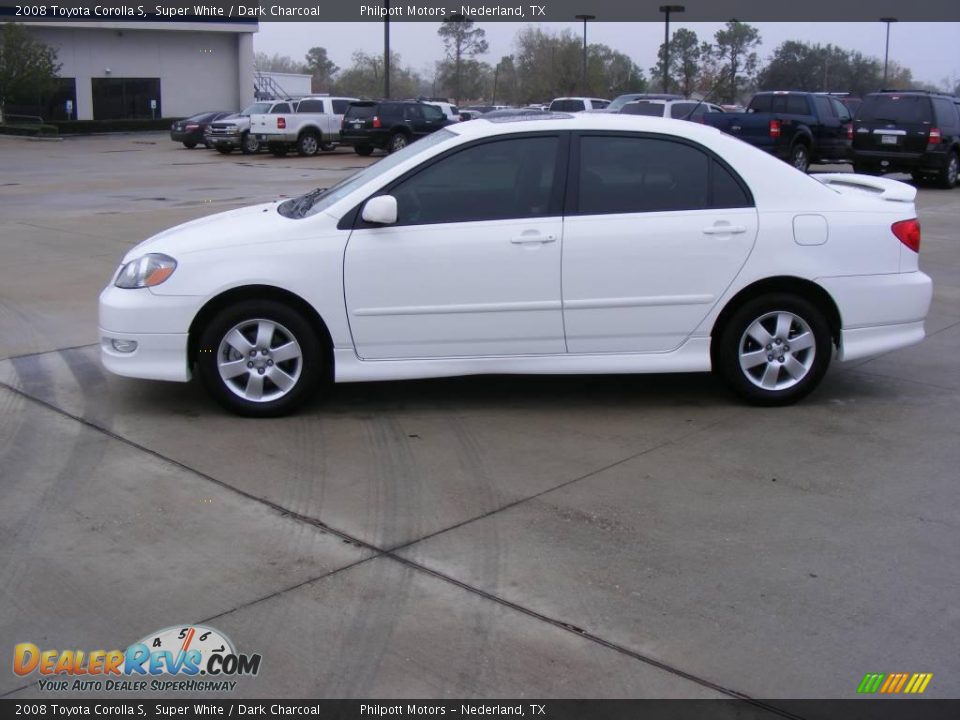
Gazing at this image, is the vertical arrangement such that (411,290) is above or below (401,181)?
below

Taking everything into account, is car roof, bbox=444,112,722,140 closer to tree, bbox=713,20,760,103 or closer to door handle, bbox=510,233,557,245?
door handle, bbox=510,233,557,245

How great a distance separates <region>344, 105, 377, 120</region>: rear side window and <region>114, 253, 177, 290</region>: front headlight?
86.0ft

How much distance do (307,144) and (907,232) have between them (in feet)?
94.6

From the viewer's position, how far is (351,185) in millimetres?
6527

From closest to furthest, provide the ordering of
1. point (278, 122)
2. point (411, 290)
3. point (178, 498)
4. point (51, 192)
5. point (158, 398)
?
point (178, 498)
point (411, 290)
point (158, 398)
point (51, 192)
point (278, 122)

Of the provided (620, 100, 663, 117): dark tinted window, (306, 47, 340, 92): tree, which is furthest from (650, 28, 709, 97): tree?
(306, 47, 340, 92): tree

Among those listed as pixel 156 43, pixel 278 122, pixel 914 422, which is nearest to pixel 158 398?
pixel 914 422

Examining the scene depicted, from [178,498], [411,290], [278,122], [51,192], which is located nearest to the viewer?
[178,498]

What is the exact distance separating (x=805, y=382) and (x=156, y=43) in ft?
175

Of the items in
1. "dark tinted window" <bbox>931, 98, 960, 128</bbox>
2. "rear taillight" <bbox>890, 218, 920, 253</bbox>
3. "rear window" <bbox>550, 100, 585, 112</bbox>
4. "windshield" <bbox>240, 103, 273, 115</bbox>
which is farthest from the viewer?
"windshield" <bbox>240, 103, 273, 115</bbox>

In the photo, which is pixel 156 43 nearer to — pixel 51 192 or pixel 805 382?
pixel 51 192

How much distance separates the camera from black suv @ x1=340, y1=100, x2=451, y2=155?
3128cm

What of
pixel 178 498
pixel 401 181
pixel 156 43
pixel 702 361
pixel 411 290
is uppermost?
pixel 156 43

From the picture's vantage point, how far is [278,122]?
3281cm
